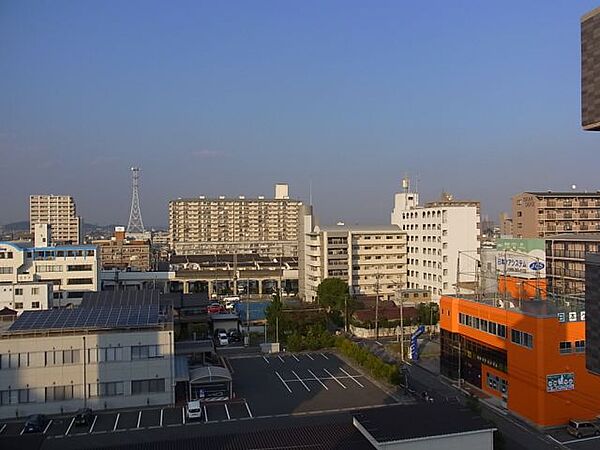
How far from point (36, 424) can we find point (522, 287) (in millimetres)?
9305

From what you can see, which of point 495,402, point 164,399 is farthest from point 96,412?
point 495,402

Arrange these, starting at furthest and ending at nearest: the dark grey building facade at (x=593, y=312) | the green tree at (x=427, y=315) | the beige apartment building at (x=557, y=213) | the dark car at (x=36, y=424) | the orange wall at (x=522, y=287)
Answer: the beige apartment building at (x=557, y=213) < the green tree at (x=427, y=315) < the orange wall at (x=522, y=287) < the dark car at (x=36, y=424) < the dark grey building facade at (x=593, y=312)

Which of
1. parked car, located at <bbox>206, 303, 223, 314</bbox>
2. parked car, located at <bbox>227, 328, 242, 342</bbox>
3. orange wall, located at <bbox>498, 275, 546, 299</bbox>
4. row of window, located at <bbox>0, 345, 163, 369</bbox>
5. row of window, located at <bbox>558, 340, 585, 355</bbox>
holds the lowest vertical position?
parked car, located at <bbox>227, 328, 242, 342</bbox>

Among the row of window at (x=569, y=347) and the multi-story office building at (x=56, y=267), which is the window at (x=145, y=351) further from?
the multi-story office building at (x=56, y=267)

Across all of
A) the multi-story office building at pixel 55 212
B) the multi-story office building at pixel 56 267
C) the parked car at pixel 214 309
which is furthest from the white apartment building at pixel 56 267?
the multi-story office building at pixel 55 212

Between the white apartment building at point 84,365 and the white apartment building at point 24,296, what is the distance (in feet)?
27.0

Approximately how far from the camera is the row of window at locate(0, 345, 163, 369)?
33.2 ft

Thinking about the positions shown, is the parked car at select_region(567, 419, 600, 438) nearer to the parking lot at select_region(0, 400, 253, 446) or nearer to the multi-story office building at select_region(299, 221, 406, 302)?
the parking lot at select_region(0, 400, 253, 446)

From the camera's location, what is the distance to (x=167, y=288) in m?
28.3

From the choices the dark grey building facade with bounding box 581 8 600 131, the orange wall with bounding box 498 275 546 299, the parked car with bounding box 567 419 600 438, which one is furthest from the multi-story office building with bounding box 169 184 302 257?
the dark grey building facade with bounding box 581 8 600 131

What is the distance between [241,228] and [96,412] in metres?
44.2

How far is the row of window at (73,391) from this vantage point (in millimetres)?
10055

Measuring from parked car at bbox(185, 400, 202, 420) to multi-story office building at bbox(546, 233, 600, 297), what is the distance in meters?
11.8

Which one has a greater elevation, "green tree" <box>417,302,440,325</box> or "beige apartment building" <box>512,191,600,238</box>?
"beige apartment building" <box>512,191,600,238</box>
